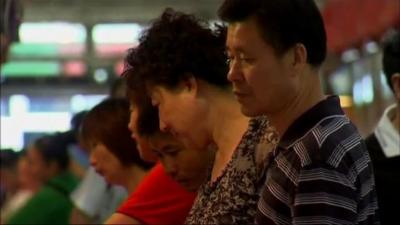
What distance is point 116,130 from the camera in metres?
3.00

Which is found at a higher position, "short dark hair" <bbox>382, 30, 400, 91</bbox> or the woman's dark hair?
"short dark hair" <bbox>382, 30, 400, 91</bbox>

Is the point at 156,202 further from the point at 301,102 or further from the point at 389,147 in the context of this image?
the point at 301,102

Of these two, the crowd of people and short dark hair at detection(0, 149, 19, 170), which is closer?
the crowd of people

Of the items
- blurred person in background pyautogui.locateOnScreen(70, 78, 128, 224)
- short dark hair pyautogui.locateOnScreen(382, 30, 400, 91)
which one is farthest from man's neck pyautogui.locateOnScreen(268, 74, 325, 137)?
blurred person in background pyautogui.locateOnScreen(70, 78, 128, 224)

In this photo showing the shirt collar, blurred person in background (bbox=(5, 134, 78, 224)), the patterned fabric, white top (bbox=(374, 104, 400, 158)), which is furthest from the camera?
blurred person in background (bbox=(5, 134, 78, 224))

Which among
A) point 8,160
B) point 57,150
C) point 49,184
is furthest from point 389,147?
point 8,160

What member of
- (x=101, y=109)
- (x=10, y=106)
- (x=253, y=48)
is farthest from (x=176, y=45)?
(x=10, y=106)

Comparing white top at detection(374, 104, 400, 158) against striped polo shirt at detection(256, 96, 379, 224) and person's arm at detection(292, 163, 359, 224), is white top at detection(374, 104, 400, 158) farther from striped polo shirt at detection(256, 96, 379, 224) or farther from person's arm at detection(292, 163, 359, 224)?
person's arm at detection(292, 163, 359, 224)

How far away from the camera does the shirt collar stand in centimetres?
163

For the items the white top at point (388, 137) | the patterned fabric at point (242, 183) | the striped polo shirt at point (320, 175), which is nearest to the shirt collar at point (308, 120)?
the striped polo shirt at point (320, 175)

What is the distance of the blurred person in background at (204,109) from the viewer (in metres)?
1.87

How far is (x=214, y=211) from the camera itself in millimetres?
1898

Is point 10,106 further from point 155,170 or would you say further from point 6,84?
point 155,170

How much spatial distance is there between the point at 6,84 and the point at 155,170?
11203 mm
